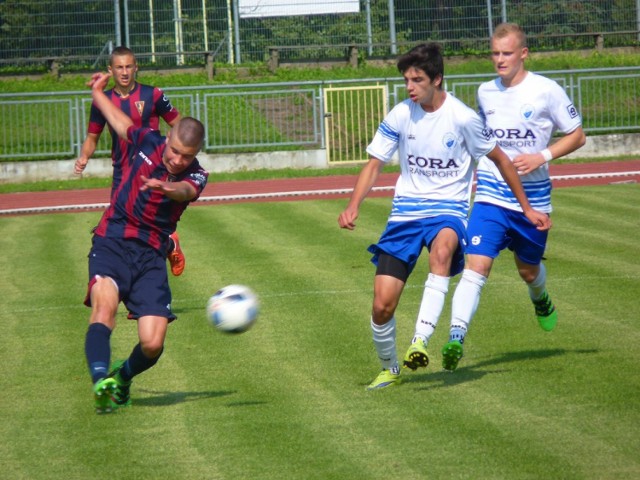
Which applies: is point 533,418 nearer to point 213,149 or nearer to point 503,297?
point 503,297

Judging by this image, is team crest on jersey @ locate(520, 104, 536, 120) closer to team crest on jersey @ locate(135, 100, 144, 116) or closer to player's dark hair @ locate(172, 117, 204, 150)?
player's dark hair @ locate(172, 117, 204, 150)

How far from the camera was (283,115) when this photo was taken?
90.7 ft

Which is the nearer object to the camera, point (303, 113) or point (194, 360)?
point (194, 360)

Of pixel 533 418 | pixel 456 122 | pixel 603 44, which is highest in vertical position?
pixel 603 44

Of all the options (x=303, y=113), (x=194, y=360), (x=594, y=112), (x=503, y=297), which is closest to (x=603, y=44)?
(x=594, y=112)

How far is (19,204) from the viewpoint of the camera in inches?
872

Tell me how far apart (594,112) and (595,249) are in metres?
15.7

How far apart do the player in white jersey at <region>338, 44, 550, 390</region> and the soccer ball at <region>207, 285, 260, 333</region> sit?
31.9 inches

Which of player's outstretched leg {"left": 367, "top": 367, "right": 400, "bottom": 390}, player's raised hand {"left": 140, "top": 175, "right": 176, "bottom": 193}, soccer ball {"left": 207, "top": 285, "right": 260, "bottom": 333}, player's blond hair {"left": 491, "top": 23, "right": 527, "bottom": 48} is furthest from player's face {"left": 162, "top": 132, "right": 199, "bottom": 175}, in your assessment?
player's blond hair {"left": 491, "top": 23, "right": 527, "bottom": 48}

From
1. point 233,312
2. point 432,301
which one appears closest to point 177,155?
point 233,312

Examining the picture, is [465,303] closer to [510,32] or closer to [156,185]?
[510,32]

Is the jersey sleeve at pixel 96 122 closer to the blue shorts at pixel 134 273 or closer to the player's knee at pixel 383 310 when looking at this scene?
the blue shorts at pixel 134 273

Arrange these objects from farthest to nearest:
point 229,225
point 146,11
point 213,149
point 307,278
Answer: point 146,11 → point 213,149 → point 229,225 → point 307,278

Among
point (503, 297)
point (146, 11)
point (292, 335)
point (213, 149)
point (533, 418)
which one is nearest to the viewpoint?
point (533, 418)
